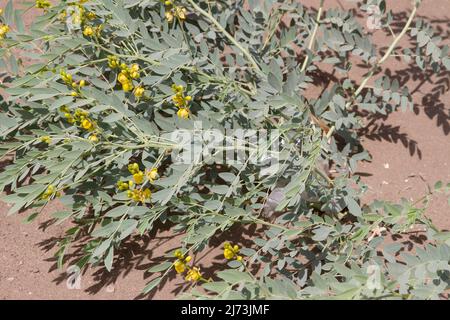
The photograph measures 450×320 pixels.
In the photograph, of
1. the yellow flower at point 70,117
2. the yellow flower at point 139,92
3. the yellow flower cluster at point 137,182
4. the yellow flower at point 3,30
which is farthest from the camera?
the yellow flower at point 3,30

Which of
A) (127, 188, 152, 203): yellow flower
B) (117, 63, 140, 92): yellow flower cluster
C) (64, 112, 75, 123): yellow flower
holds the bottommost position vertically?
(127, 188, 152, 203): yellow flower

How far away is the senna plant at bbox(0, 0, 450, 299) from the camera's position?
82.9 inches

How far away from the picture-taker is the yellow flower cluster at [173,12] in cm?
242

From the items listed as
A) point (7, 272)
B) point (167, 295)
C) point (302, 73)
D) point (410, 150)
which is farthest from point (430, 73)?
point (7, 272)

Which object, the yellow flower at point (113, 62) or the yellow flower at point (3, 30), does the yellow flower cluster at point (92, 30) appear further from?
the yellow flower at point (3, 30)

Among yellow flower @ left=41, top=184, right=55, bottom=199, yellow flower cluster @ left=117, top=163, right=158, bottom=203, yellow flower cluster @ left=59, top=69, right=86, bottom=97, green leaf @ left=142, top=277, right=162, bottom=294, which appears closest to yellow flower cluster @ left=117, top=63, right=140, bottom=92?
yellow flower cluster @ left=59, top=69, right=86, bottom=97

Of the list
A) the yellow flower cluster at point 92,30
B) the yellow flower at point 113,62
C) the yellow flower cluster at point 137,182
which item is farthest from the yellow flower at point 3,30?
the yellow flower cluster at point 137,182

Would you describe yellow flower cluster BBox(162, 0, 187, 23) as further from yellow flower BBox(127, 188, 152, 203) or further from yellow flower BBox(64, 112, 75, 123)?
yellow flower BBox(127, 188, 152, 203)

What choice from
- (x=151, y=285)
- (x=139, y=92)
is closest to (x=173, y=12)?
(x=139, y=92)

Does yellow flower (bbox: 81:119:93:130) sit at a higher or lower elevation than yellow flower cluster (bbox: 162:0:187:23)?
lower

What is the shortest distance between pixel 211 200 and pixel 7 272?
0.92m

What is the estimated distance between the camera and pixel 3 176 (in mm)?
2350

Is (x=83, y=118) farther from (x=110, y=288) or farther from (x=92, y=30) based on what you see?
(x=110, y=288)

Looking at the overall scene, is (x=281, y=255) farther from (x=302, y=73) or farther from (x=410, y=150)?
(x=410, y=150)
